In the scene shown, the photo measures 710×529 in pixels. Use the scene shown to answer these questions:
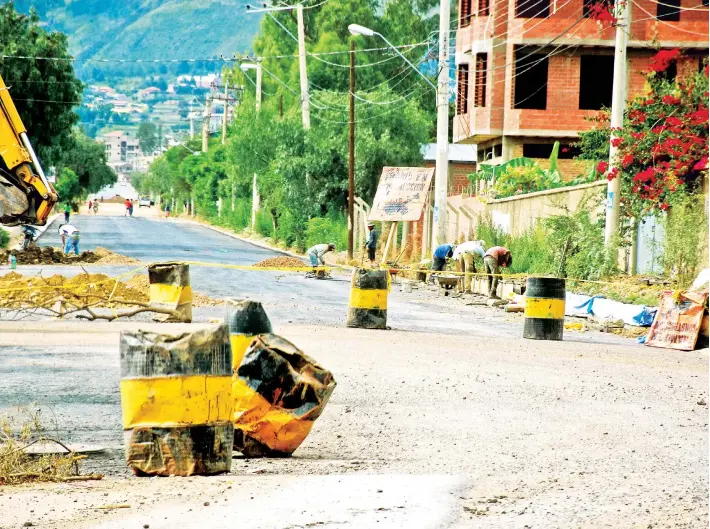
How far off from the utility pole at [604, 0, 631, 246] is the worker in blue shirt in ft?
16.6

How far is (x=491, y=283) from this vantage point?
31.0 meters

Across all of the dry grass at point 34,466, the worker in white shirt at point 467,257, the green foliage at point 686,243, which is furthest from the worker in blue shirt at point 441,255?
the dry grass at point 34,466

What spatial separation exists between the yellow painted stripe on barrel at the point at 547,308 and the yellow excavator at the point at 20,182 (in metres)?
15.2

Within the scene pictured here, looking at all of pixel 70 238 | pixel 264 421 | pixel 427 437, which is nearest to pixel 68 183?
pixel 70 238

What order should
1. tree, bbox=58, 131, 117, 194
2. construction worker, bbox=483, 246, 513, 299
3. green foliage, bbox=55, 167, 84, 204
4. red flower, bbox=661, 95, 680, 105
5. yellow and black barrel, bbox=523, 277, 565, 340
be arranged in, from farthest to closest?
tree, bbox=58, 131, 117, 194 → green foliage, bbox=55, 167, 84, 204 → construction worker, bbox=483, 246, 513, 299 → red flower, bbox=661, 95, 680, 105 → yellow and black barrel, bbox=523, 277, 565, 340

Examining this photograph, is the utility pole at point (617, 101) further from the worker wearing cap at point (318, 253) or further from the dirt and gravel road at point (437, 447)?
the dirt and gravel road at point (437, 447)

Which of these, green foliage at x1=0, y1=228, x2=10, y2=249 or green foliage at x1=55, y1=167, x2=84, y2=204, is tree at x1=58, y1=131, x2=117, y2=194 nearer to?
green foliage at x1=55, y1=167, x2=84, y2=204

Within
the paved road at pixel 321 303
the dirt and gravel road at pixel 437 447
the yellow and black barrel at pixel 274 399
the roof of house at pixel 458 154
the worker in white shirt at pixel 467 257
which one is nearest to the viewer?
the dirt and gravel road at pixel 437 447

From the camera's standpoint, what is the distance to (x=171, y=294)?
2055 cm

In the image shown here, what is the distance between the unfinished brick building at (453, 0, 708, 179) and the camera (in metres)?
53.0

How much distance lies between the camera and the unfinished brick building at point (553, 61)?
53031 mm

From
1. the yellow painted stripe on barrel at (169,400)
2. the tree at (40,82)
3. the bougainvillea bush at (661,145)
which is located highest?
the tree at (40,82)

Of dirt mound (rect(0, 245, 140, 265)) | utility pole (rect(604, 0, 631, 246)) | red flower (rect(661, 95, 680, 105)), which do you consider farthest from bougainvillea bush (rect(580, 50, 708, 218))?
dirt mound (rect(0, 245, 140, 265))

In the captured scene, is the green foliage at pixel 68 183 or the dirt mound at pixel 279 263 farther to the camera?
the green foliage at pixel 68 183
